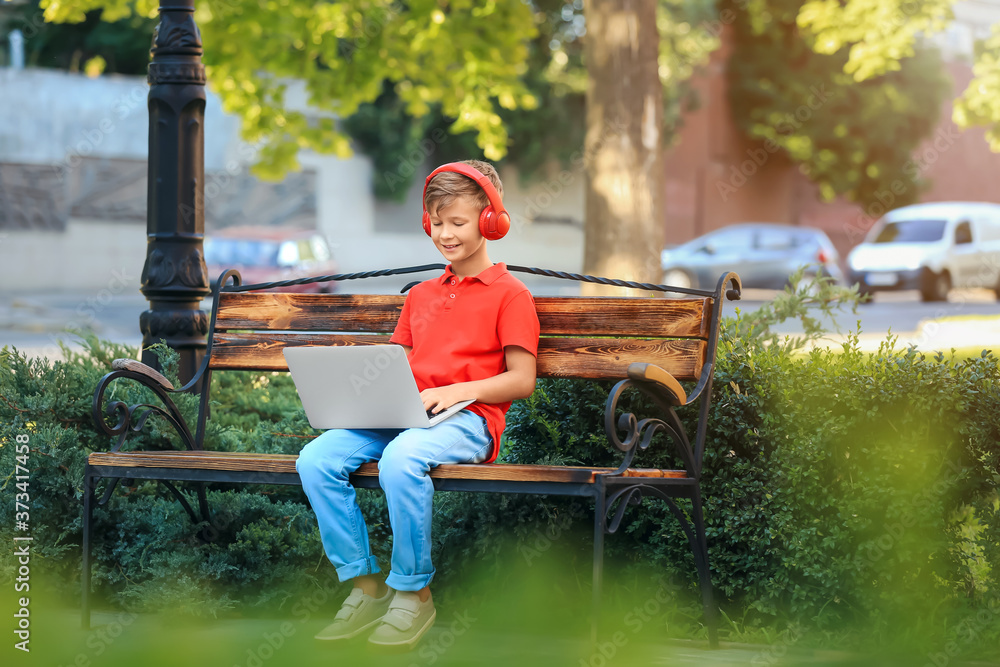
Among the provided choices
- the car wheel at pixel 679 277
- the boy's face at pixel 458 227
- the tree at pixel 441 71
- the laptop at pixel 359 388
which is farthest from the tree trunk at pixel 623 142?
the car wheel at pixel 679 277

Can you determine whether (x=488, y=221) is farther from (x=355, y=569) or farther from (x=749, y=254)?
(x=749, y=254)

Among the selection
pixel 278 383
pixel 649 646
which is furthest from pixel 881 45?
pixel 649 646

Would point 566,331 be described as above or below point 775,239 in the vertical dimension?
below

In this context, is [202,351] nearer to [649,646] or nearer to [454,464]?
[454,464]

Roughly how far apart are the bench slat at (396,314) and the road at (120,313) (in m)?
8.08

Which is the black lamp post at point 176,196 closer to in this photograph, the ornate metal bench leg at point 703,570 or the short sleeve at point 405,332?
the short sleeve at point 405,332

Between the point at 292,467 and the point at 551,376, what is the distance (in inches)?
35.1

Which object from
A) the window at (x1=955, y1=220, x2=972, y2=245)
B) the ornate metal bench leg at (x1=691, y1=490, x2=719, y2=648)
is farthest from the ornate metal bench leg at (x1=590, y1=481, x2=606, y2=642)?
the window at (x1=955, y1=220, x2=972, y2=245)

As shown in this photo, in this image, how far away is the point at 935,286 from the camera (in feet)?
73.5

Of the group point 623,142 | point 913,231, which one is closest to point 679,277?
point 913,231

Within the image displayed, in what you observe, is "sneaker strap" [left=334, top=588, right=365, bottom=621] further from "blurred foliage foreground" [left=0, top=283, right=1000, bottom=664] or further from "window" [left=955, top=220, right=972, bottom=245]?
"window" [left=955, top=220, right=972, bottom=245]

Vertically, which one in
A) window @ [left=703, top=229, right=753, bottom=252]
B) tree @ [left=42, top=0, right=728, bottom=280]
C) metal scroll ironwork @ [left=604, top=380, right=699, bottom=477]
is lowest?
metal scroll ironwork @ [left=604, top=380, right=699, bottom=477]

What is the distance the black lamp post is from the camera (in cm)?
467

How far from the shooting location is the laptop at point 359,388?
10.4 ft
